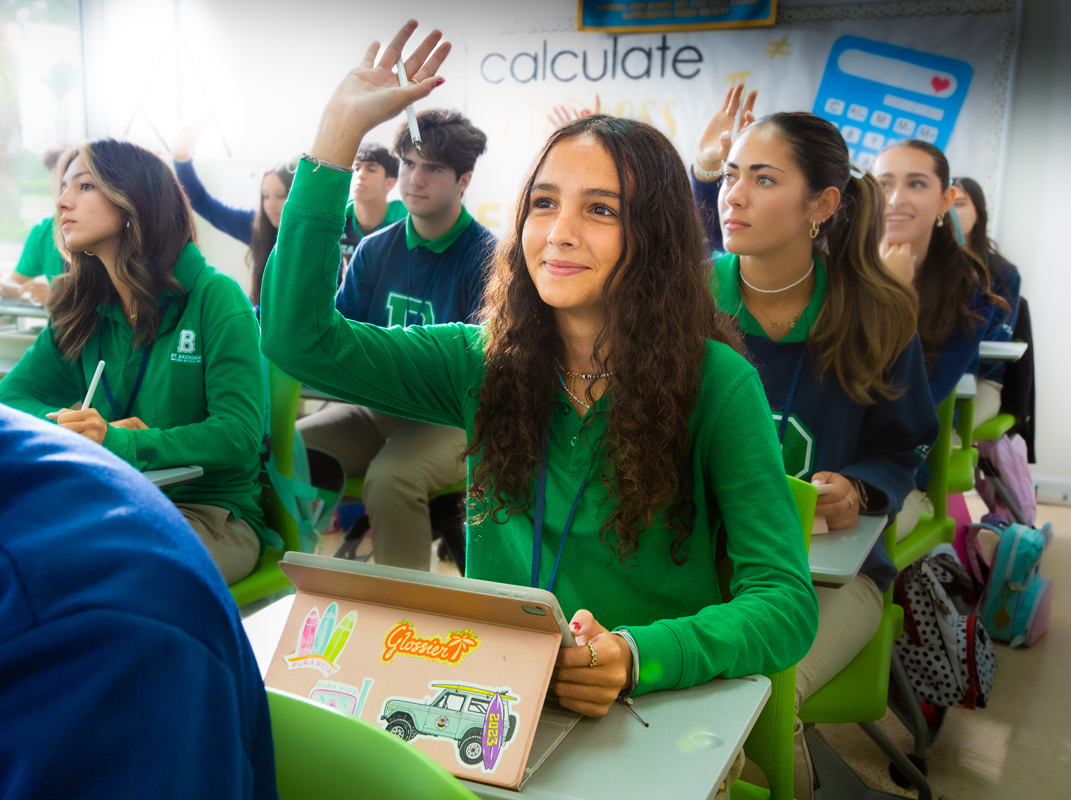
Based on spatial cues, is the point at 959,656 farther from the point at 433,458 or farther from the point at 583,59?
the point at 583,59

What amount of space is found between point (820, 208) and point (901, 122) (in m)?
3.03

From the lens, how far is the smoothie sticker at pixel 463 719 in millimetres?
741

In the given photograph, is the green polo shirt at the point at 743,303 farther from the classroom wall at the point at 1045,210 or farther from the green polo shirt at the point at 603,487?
the classroom wall at the point at 1045,210

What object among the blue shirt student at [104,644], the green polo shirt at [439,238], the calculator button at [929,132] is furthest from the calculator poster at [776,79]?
the blue shirt student at [104,644]

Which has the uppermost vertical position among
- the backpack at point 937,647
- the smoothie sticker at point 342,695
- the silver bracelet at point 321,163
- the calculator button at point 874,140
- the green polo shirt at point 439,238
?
the calculator button at point 874,140

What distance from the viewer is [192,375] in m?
1.90

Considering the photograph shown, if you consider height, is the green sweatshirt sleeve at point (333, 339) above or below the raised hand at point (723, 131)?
below

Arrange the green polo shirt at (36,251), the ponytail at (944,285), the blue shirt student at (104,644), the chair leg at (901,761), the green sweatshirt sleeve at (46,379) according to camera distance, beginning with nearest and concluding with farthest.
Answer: the blue shirt student at (104,644), the chair leg at (901,761), the green sweatshirt sleeve at (46,379), the ponytail at (944,285), the green polo shirt at (36,251)

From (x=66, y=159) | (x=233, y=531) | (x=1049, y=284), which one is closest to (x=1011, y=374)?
(x=1049, y=284)

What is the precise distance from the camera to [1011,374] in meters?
3.27

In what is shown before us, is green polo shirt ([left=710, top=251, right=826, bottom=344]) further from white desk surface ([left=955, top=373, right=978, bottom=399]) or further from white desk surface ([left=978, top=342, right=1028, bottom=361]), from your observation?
white desk surface ([left=978, top=342, right=1028, bottom=361])

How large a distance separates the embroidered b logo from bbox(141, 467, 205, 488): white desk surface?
308 millimetres

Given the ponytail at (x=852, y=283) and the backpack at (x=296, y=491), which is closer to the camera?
the ponytail at (x=852, y=283)

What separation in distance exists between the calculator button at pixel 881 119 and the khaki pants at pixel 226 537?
394 cm
